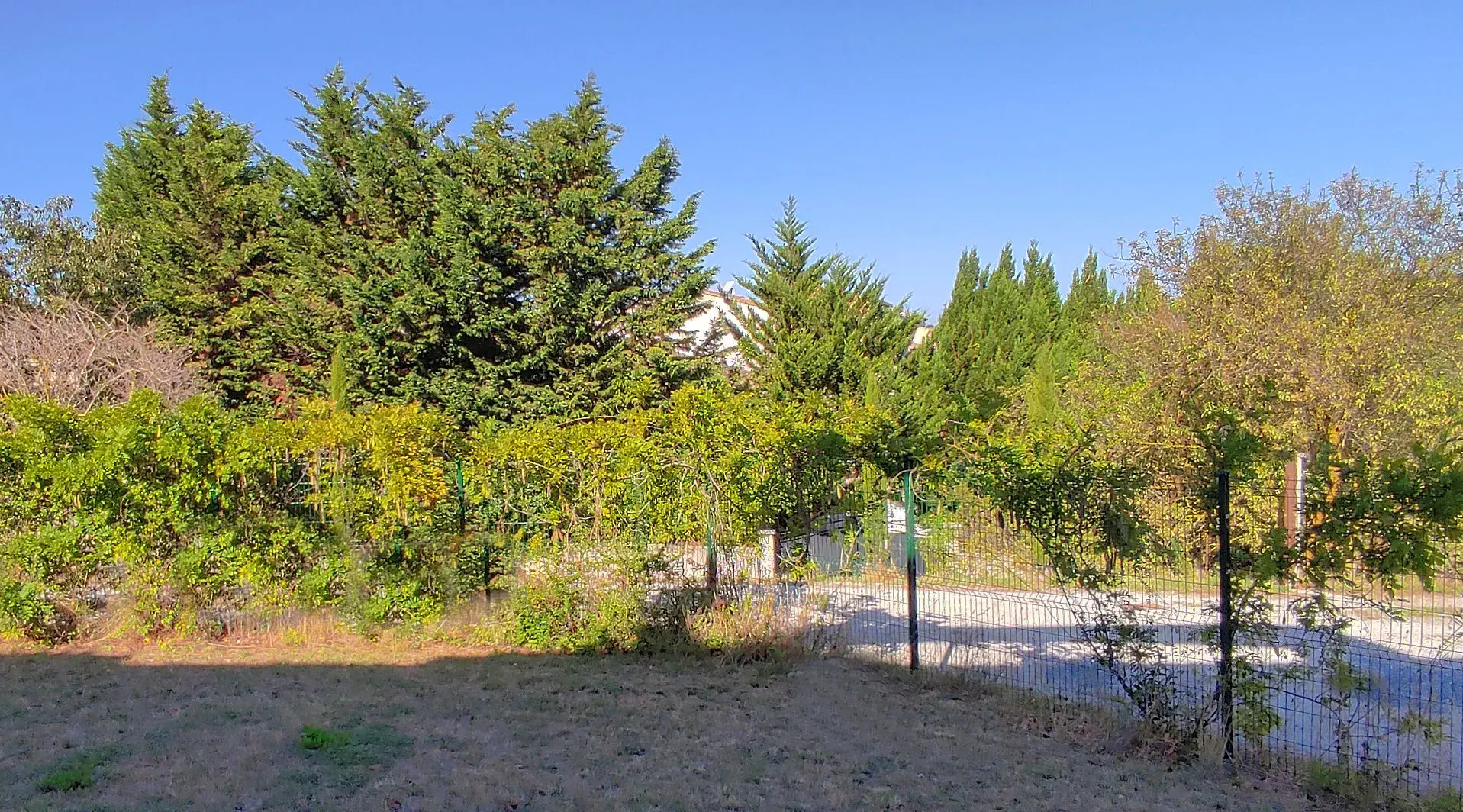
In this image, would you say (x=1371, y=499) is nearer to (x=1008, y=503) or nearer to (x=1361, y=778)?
(x=1361, y=778)

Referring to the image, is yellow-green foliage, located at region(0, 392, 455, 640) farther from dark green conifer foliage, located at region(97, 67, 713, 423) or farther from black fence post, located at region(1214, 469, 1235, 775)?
dark green conifer foliage, located at region(97, 67, 713, 423)

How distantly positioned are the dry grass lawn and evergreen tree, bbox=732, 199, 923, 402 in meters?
11.5

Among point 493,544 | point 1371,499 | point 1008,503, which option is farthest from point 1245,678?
point 493,544

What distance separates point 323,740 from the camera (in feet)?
14.9

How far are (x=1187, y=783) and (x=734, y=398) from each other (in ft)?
14.4

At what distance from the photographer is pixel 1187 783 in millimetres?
4316

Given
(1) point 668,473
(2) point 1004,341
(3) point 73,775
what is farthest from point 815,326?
(3) point 73,775

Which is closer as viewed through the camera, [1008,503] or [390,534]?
[1008,503]

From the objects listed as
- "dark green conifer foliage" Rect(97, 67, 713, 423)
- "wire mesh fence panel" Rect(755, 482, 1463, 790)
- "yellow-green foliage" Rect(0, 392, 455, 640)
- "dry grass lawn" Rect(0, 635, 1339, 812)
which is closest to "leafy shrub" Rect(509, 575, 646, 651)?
"dry grass lawn" Rect(0, 635, 1339, 812)

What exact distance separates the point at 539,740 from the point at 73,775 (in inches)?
84.0

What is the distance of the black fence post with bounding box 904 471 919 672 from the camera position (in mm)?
6418

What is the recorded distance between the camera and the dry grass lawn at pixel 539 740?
12.9 ft

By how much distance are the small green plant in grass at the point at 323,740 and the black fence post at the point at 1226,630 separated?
470 cm

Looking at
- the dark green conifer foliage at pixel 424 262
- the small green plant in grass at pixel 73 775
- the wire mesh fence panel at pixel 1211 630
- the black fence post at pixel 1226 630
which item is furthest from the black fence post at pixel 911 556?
the dark green conifer foliage at pixel 424 262
